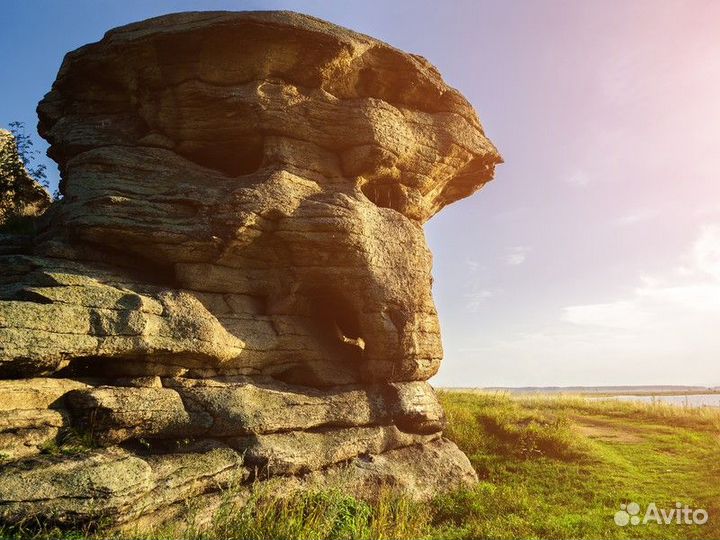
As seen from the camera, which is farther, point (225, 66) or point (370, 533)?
point (225, 66)

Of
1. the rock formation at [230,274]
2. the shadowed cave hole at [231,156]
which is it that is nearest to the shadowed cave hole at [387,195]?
the rock formation at [230,274]

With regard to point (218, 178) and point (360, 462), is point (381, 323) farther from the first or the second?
point (218, 178)

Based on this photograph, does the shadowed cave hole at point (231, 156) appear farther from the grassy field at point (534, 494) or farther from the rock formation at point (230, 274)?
the grassy field at point (534, 494)

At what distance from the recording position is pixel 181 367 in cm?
1502

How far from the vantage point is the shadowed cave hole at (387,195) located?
21781 mm

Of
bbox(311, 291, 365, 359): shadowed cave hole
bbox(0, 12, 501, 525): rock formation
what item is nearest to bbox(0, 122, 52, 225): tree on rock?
bbox(0, 12, 501, 525): rock formation

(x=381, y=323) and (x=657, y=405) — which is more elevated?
(x=381, y=323)

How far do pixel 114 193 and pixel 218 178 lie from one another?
11.9 feet

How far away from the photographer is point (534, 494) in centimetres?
1664

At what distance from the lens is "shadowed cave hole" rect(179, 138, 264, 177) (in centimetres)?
1984

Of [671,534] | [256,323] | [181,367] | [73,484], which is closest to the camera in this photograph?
[73,484]

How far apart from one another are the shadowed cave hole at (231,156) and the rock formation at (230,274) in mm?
90

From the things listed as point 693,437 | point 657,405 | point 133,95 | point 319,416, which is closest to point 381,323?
point 319,416

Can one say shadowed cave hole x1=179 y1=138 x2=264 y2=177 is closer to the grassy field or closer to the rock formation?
the rock formation
